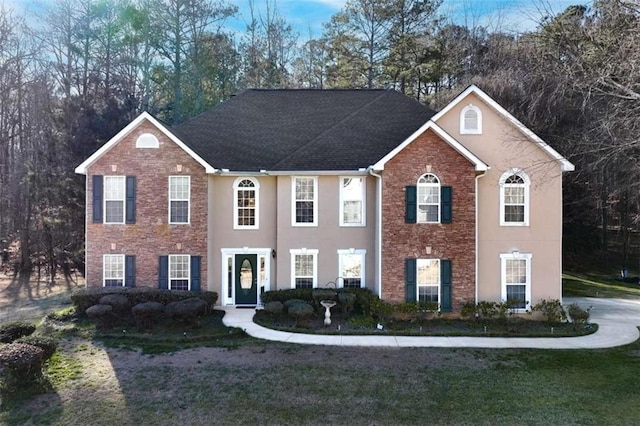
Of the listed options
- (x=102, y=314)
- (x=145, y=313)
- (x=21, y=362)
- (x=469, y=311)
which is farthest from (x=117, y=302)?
(x=469, y=311)

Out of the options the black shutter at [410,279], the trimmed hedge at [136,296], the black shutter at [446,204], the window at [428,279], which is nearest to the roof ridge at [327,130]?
the trimmed hedge at [136,296]

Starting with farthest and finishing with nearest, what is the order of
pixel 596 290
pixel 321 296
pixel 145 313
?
pixel 596 290 < pixel 321 296 < pixel 145 313

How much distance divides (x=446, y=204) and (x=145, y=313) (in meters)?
11.3

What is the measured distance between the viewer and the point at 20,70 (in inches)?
1113

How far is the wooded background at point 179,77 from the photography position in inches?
1003

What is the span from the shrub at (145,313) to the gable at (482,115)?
12193 millimetres

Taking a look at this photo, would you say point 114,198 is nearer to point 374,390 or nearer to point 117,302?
point 117,302

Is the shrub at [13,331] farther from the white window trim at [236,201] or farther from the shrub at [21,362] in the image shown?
the white window trim at [236,201]

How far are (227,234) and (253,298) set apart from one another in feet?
9.33

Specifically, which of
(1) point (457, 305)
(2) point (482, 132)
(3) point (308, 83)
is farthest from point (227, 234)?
(3) point (308, 83)

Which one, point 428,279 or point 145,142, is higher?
point 145,142

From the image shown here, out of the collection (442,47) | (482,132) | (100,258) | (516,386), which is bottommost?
(516,386)

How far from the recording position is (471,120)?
15.5m

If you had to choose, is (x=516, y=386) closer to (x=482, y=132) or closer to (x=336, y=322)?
(x=336, y=322)
